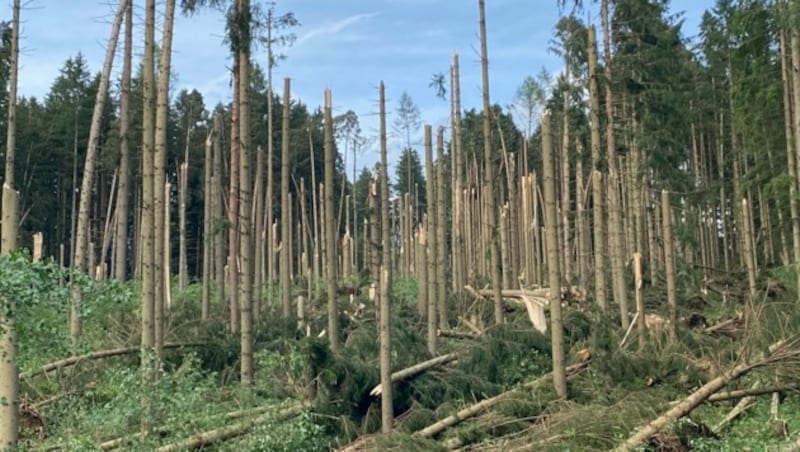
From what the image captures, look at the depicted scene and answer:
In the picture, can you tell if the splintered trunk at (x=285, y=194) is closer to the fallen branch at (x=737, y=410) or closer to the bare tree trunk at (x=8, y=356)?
the bare tree trunk at (x=8, y=356)

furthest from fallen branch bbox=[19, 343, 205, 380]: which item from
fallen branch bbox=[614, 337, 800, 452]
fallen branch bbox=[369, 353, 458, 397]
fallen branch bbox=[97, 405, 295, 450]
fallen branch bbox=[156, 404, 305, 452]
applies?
fallen branch bbox=[614, 337, 800, 452]

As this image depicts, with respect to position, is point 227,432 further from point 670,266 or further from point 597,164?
point 597,164

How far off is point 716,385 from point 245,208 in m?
5.85

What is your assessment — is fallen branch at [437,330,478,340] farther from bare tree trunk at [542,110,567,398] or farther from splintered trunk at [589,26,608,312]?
bare tree trunk at [542,110,567,398]

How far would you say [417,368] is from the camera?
350 inches

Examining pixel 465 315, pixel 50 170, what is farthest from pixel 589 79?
pixel 50 170

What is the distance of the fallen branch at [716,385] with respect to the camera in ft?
21.7

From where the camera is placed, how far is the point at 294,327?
12836 millimetres

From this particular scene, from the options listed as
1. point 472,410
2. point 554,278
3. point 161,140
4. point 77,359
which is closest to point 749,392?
point 554,278

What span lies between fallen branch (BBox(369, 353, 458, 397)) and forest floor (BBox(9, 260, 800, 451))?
0.06 metres

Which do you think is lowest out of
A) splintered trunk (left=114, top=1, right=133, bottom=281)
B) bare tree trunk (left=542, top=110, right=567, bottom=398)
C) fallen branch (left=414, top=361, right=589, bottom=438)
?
fallen branch (left=414, top=361, right=589, bottom=438)

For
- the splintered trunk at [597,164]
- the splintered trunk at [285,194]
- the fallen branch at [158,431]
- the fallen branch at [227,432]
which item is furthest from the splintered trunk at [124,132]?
the splintered trunk at [597,164]

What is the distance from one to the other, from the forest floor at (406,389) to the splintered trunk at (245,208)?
32cm

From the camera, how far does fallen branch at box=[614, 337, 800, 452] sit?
6.61 m
